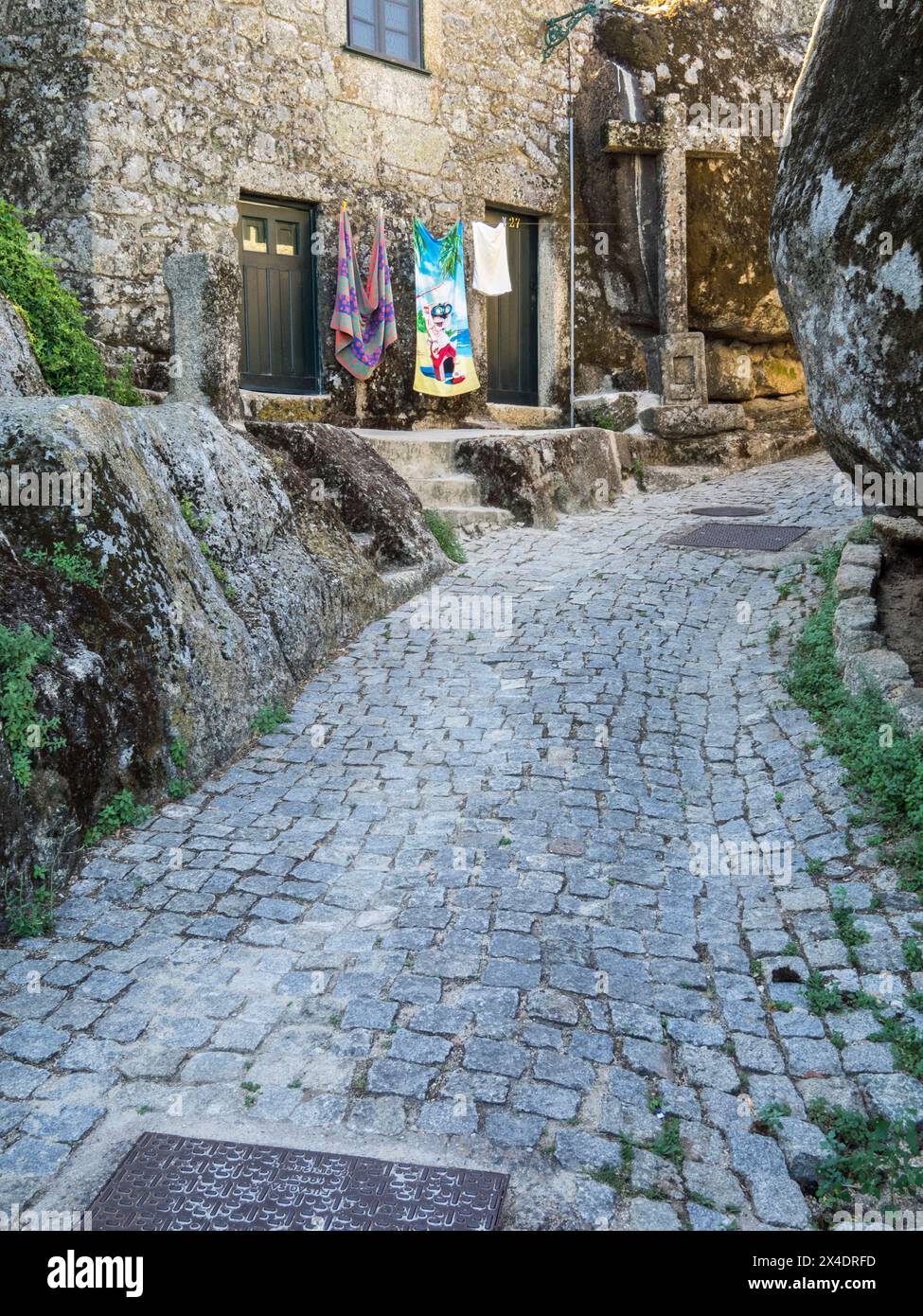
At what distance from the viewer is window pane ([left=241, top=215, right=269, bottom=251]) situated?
1084 centimetres

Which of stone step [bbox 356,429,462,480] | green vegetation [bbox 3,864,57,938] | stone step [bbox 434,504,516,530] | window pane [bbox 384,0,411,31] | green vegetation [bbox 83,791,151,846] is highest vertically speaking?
window pane [bbox 384,0,411,31]

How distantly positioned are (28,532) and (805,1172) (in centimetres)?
402

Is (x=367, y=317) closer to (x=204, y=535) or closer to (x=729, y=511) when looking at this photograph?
(x=729, y=511)

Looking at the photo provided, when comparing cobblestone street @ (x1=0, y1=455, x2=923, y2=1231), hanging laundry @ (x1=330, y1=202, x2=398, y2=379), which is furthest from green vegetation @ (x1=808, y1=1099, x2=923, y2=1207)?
hanging laundry @ (x1=330, y1=202, x2=398, y2=379)

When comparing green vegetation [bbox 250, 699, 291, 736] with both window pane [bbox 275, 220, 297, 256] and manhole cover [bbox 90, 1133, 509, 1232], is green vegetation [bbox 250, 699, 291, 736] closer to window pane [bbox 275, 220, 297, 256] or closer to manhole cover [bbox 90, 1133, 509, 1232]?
manhole cover [bbox 90, 1133, 509, 1232]

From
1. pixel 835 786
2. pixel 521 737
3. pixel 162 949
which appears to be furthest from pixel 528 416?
pixel 162 949

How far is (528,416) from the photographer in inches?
532

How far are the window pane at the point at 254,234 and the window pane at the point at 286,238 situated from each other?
0.15 meters

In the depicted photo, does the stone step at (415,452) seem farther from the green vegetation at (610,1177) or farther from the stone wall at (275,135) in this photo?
the green vegetation at (610,1177)

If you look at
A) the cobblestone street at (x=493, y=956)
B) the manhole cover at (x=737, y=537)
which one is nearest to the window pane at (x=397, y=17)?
the manhole cover at (x=737, y=537)

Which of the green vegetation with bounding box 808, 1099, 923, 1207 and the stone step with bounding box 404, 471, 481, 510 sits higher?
the stone step with bounding box 404, 471, 481, 510

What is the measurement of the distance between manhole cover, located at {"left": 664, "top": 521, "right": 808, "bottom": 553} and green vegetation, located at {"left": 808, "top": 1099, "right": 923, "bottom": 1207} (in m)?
6.66

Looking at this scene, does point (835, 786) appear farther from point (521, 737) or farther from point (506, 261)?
point (506, 261)

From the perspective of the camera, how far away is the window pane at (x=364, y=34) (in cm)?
1145
